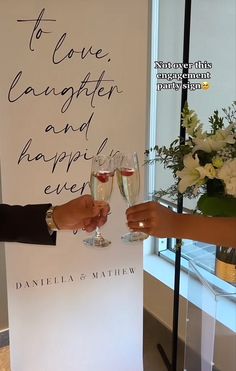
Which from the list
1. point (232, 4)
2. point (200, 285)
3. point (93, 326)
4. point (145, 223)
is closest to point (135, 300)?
point (93, 326)

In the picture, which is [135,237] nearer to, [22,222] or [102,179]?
[102,179]

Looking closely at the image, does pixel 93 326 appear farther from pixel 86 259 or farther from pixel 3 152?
pixel 3 152

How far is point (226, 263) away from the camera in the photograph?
177cm

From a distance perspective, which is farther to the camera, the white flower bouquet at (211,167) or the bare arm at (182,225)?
the white flower bouquet at (211,167)

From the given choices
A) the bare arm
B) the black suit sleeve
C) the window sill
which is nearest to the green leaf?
the bare arm

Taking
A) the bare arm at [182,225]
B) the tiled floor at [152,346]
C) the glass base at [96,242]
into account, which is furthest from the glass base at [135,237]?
the tiled floor at [152,346]

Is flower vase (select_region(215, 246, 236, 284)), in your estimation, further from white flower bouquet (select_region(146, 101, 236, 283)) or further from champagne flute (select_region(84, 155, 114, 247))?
champagne flute (select_region(84, 155, 114, 247))

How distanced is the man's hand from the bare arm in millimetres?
201

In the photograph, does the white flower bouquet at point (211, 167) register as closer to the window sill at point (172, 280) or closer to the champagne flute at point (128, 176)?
the champagne flute at point (128, 176)

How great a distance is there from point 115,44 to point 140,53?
112mm

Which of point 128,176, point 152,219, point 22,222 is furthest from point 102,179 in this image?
point 22,222

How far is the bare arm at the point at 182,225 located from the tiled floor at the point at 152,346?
4.60ft

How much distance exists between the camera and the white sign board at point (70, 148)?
163 centimetres

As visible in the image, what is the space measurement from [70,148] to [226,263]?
2.59ft
